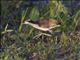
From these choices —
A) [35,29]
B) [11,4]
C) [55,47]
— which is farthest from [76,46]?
[11,4]

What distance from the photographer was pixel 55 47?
2588mm

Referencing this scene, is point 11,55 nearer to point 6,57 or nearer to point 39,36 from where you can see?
point 6,57

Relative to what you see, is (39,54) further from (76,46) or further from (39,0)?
(39,0)

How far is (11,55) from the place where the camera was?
253 cm

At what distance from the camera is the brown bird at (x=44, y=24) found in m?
2.70

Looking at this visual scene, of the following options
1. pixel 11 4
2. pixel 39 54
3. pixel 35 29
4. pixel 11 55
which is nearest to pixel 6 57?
pixel 11 55

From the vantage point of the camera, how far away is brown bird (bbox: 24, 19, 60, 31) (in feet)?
8.85

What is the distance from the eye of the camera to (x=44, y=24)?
271 centimetres

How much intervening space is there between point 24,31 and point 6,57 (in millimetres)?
419

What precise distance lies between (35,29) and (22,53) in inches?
12.0

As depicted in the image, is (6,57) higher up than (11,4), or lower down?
lower down

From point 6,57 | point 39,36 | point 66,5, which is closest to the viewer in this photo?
point 6,57

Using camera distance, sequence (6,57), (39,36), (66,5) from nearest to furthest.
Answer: (6,57), (39,36), (66,5)

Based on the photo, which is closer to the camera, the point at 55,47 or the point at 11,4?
the point at 55,47
